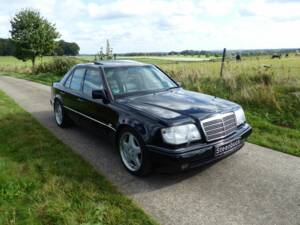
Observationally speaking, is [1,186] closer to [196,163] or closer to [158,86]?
[196,163]

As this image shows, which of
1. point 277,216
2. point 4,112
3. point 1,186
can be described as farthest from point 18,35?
point 277,216

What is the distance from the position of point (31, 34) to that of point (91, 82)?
29.2 m

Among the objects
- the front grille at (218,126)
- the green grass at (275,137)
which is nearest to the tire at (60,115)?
the front grille at (218,126)

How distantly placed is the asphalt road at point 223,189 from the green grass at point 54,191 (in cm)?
24

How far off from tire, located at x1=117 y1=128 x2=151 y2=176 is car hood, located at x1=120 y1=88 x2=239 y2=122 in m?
0.41

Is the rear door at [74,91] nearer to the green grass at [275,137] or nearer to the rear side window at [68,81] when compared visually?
the rear side window at [68,81]

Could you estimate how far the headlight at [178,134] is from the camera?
3.39 metres

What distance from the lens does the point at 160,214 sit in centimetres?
302

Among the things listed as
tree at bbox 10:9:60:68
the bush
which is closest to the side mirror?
the bush

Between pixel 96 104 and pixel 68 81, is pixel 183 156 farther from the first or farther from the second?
pixel 68 81

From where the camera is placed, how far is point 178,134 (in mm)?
3406

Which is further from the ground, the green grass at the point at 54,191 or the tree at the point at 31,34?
the tree at the point at 31,34

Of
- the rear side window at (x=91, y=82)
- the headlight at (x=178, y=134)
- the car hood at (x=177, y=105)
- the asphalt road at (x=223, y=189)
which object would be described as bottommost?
the asphalt road at (x=223, y=189)

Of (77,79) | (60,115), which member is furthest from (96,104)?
(60,115)
